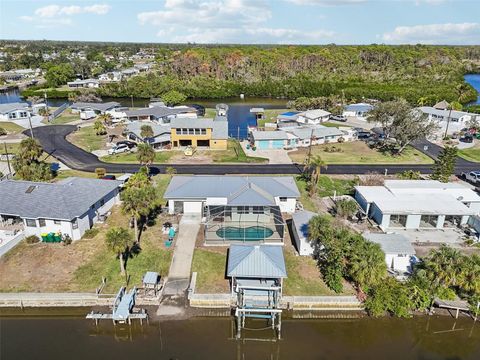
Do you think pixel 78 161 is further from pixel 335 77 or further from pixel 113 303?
pixel 335 77

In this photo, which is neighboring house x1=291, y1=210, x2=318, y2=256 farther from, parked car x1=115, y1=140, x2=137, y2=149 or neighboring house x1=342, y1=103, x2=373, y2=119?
neighboring house x1=342, y1=103, x2=373, y2=119

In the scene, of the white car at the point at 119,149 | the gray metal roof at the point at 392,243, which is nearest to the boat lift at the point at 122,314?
the gray metal roof at the point at 392,243

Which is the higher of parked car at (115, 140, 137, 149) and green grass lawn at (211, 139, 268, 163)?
parked car at (115, 140, 137, 149)

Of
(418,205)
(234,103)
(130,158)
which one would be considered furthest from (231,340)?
(234,103)

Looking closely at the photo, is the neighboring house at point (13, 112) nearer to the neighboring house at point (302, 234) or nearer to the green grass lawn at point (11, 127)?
the green grass lawn at point (11, 127)

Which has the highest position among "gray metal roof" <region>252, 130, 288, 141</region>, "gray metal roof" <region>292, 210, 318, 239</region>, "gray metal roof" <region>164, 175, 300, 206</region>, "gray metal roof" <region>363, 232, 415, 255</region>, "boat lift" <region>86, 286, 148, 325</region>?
"gray metal roof" <region>252, 130, 288, 141</region>

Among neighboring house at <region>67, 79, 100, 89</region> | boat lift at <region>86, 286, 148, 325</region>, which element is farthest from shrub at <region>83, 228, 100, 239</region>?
neighboring house at <region>67, 79, 100, 89</region>

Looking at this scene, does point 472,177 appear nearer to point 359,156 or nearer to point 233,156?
point 359,156

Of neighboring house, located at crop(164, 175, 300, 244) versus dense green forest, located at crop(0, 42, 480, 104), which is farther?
dense green forest, located at crop(0, 42, 480, 104)
